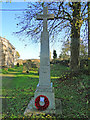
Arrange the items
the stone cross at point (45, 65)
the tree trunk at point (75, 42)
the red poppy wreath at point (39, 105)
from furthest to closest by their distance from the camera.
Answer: the tree trunk at point (75, 42), the stone cross at point (45, 65), the red poppy wreath at point (39, 105)

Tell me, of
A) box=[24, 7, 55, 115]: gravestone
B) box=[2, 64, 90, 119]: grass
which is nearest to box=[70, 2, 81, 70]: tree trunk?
box=[2, 64, 90, 119]: grass

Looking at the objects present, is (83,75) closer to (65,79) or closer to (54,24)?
(65,79)

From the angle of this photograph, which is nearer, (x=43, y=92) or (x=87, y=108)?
(x=43, y=92)

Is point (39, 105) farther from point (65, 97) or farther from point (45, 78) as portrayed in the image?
point (65, 97)

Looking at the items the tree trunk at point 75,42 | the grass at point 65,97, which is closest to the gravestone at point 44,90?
the grass at point 65,97

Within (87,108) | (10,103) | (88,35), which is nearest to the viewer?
(87,108)

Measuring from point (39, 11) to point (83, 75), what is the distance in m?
5.39

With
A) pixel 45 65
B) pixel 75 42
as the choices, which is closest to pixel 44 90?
pixel 45 65

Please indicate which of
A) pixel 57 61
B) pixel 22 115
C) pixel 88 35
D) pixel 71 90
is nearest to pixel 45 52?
pixel 22 115

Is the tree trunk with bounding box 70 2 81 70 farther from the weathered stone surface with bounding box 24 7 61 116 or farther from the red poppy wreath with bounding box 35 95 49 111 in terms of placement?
the red poppy wreath with bounding box 35 95 49 111

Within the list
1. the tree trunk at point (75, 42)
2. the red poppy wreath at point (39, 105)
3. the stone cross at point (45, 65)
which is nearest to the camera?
the red poppy wreath at point (39, 105)

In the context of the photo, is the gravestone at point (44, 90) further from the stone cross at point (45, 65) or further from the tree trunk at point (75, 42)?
the tree trunk at point (75, 42)

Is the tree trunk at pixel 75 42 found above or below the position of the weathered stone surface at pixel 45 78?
above

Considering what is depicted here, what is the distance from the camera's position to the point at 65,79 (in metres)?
8.73
